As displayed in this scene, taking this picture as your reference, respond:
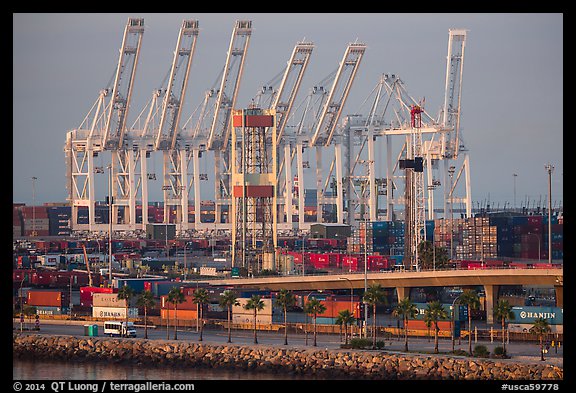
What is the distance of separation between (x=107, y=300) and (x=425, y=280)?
16.6m

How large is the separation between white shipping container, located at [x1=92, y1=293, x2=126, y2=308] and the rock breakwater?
22.8 feet

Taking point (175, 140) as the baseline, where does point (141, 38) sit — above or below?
above

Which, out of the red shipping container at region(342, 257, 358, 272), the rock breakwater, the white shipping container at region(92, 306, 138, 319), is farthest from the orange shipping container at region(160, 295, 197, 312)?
the red shipping container at region(342, 257, 358, 272)

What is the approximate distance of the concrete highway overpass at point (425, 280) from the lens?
208 feet

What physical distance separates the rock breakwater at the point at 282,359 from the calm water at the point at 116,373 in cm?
47

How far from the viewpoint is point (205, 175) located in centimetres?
14575

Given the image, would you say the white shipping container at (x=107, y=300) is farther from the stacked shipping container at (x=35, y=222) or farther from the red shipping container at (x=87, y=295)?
the stacked shipping container at (x=35, y=222)

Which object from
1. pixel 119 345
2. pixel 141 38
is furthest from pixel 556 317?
pixel 141 38

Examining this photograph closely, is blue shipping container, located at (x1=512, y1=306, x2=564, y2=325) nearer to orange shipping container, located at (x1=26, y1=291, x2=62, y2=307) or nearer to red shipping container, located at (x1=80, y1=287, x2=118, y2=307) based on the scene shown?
Result: red shipping container, located at (x1=80, y1=287, x2=118, y2=307)

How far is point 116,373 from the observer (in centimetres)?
4975

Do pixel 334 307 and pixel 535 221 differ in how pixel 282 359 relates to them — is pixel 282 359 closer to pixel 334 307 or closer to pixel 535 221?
pixel 334 307

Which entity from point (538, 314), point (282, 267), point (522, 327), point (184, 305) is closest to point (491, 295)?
point (522, 327)
